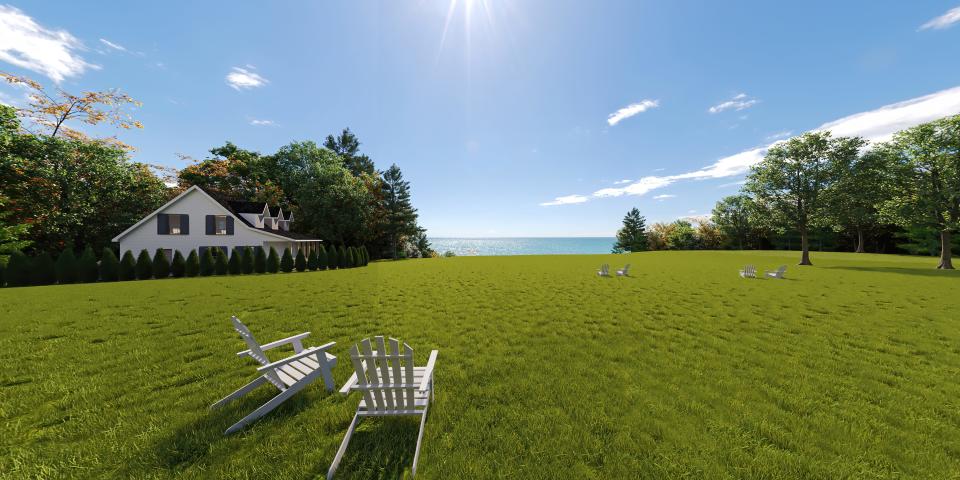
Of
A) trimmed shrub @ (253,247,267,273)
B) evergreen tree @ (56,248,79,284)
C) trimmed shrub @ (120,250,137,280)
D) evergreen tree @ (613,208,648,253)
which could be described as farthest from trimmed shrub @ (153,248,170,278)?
evergreen tree @ (613,208,648,253)

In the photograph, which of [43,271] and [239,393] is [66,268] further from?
[239,393]

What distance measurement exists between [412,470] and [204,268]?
85.6 ft

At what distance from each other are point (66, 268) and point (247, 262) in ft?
27.9

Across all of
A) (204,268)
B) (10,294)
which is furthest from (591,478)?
(204,268)

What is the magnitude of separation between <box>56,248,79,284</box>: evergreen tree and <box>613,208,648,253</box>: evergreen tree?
2854 inches

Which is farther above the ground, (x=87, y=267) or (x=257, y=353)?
(x=87, y=267)

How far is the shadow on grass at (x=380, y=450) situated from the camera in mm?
3047

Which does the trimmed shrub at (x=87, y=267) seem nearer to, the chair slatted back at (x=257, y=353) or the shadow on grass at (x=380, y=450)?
the chair slatted back at (x=257, y=353)

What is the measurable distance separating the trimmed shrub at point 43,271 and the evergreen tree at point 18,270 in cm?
17

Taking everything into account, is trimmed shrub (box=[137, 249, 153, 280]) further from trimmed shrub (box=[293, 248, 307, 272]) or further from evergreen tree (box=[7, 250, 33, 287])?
trimmed shrub (box=[293, 248, 307, 272])

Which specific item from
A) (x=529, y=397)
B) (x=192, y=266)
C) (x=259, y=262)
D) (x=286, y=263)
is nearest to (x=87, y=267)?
(x=192, y=266)

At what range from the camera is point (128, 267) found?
19.5m

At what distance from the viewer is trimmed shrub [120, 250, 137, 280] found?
63.5 ft

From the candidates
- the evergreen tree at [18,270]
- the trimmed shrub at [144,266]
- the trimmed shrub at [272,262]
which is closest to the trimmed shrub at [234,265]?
the trimmed shrub at [272,262]
